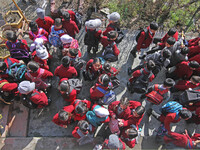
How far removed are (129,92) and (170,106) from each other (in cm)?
153

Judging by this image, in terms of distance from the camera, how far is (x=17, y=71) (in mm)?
4062

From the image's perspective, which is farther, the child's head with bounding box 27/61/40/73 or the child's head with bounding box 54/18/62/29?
the child's head with bounding box 54/18/62/29

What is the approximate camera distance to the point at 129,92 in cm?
499

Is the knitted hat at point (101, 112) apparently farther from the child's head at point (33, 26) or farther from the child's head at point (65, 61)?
the child's head at point (33, 26)

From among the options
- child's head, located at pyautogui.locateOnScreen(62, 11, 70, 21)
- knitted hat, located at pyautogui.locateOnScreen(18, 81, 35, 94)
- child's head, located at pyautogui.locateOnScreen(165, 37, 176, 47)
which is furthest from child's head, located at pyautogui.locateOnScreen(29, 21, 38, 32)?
child's head, located at pyautogui.locateOnScreen(165, 37, 176, 47)

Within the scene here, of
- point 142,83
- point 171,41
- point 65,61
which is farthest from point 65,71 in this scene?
point 171,41

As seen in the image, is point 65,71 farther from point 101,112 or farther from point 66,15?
point 66,15

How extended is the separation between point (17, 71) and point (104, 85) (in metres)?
2.37

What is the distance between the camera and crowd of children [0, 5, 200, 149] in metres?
3.58

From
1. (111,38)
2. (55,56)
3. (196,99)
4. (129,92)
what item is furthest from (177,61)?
(55,56)

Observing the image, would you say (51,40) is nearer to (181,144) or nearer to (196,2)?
(181,144)

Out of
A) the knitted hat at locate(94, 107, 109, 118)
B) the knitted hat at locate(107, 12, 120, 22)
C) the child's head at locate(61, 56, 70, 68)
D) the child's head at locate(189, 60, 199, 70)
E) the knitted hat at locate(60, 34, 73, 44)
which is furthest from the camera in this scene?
the knitted hat at locate(107, 12, 120, 22)

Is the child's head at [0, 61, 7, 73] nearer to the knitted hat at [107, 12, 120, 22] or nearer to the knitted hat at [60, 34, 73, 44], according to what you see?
the knitted hat at [60, 34, 73, 44]

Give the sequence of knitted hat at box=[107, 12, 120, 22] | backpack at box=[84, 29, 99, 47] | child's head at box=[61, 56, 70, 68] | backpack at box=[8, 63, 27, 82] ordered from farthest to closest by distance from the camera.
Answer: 1. backpack at box=[84, 29, 99, 47]
2. knitted hat at box=[107, 12, 120, 22]
3. backpack at box=[8, 63, 27, 82]
4. child's head at box=[61, 56, 70, 68]
